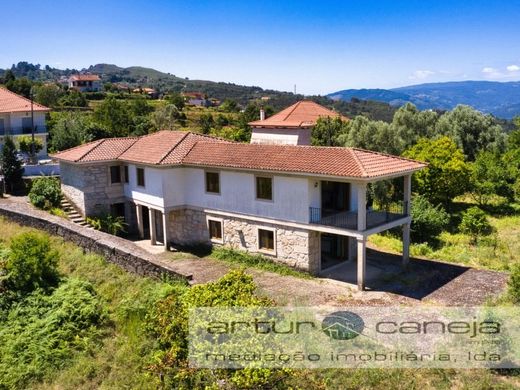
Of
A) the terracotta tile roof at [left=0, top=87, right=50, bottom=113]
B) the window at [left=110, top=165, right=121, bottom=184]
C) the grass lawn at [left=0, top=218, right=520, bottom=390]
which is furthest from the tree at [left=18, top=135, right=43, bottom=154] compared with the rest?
the grass lawn at [left=0, top=218, right=520, bottom=390]

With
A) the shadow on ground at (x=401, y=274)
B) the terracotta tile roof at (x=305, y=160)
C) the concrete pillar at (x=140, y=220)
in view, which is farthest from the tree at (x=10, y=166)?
the shadow on ground at (x=401, y=274)

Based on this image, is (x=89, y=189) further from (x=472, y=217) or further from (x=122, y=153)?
(x=472, y=217)

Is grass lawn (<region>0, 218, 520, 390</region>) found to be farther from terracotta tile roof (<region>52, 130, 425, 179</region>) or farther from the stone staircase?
the stone staircase

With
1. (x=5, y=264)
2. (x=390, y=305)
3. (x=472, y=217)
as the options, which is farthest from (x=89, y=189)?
(x=472, y=217)

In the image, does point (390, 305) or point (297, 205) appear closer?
point (390, 305)

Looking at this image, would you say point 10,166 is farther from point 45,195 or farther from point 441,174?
point 441,174

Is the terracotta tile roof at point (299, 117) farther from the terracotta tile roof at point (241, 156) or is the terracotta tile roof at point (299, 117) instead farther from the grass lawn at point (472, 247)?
the terracotta tile roof at point (241, 156)

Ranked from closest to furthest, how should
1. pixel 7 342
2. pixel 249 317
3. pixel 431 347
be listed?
pixel 249 317, pixel 431 347, pixel 7 342
